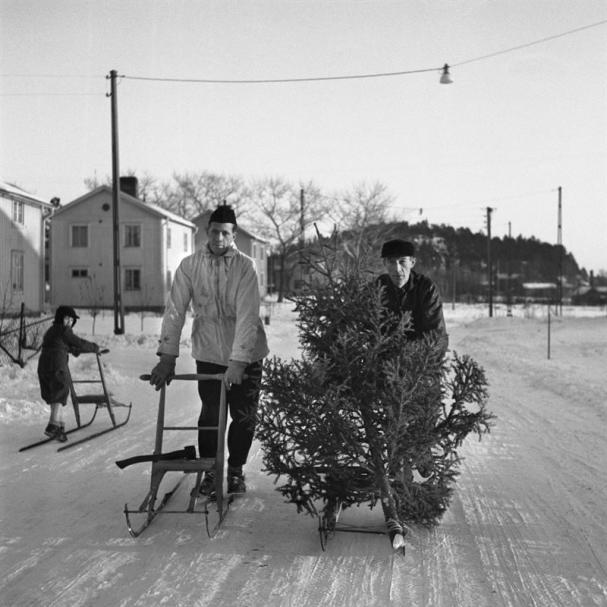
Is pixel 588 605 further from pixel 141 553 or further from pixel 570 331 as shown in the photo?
pixel 570 331

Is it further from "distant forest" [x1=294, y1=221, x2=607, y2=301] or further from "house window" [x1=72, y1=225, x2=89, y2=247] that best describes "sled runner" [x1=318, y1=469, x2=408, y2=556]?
"distant forest" [x1=294, y1=221, x2=607, y2=301]

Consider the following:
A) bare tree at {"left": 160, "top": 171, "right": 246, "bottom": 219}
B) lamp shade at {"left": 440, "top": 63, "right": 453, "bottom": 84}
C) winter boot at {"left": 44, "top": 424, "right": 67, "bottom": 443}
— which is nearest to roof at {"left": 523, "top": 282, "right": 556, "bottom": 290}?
bare tree at {"left": 160, "top": 171, "right": 246, "bottom": 219}

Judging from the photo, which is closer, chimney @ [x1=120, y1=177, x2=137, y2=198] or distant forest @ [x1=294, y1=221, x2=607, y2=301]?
chimney @ [x1=120, y1=177, x2=137, y2=198]

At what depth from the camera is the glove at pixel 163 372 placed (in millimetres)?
4980

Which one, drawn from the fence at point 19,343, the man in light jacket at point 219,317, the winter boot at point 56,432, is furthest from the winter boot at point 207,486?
the fence at point 19,343

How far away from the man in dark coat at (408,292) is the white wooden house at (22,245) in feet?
81.9

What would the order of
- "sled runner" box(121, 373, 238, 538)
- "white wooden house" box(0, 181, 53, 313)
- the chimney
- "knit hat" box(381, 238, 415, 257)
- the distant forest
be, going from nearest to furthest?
"sled runner" box(121, 373, 238, 538) → "knit hat" box(381, 238, 415, 257) → "white wooden house" box(0, 181, 53, 313) → the chimney → the distant forest

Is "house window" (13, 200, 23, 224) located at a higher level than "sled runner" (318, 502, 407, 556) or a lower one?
higher

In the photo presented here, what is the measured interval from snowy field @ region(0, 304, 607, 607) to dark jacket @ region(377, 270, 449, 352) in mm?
1337

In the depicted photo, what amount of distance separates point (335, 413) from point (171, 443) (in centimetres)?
376

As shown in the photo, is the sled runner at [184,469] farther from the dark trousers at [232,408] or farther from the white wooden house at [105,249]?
the white wooden house at [105,249]

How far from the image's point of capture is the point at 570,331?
31.5m

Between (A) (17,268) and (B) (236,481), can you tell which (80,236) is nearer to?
(A) (17,268)

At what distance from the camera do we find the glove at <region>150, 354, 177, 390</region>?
4.98 meters
